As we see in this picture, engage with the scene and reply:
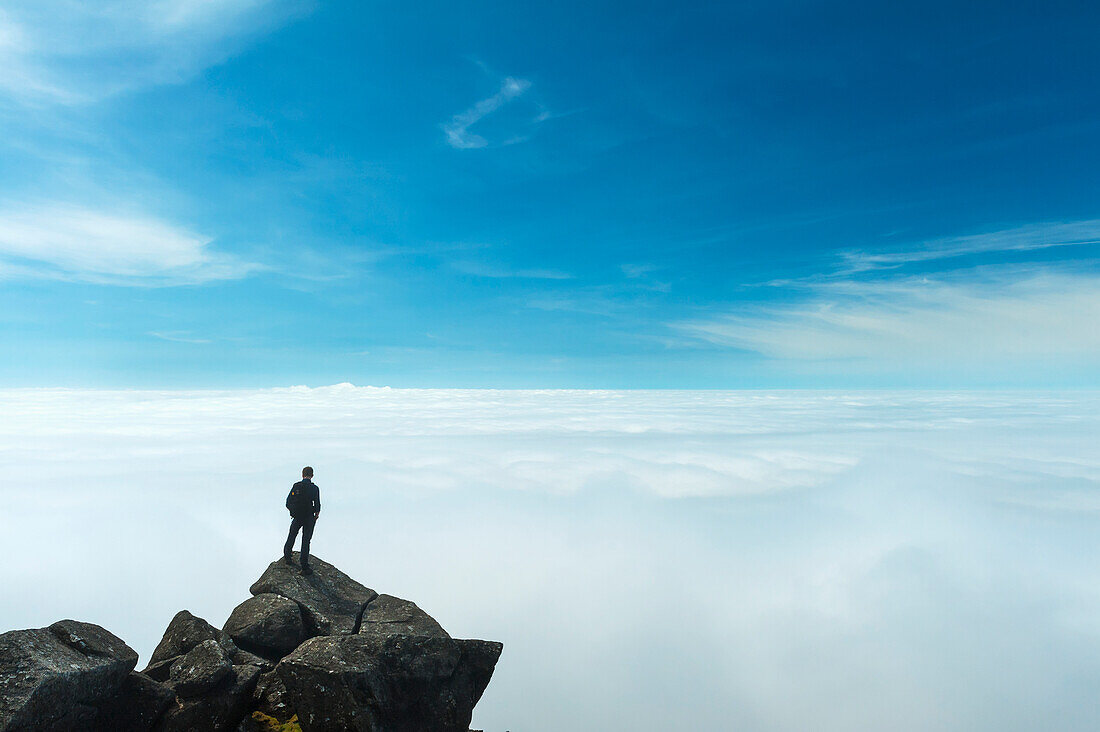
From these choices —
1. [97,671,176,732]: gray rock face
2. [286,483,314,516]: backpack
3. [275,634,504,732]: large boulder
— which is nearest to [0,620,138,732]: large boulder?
[97,671,176,732]: gray rock face

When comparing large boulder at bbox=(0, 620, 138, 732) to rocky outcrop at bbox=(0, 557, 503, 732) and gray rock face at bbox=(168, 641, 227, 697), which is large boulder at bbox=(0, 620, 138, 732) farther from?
gray rock face at bbox=(168, 641, 227, 697)

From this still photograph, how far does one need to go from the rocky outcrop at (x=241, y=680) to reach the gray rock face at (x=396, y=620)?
224cm

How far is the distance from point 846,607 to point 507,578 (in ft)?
402

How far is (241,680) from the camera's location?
12625mm

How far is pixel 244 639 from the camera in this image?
51.3 feet

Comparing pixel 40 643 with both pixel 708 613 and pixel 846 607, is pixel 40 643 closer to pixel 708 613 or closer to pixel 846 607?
pixel 708 613

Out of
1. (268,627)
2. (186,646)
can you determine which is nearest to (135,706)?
(186,646)

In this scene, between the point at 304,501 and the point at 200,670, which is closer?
the point at 200,670

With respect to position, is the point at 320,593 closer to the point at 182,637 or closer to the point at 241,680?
the point at 182,637

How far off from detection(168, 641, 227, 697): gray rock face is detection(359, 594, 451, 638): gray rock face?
444 cm

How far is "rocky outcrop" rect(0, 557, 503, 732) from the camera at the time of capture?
10742 millimetres

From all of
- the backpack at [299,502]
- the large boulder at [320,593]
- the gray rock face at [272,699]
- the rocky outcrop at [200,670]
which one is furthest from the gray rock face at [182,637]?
the backpack at [299,502]

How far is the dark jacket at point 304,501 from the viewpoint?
19875 millimetres

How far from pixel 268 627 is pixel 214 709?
4006mm
